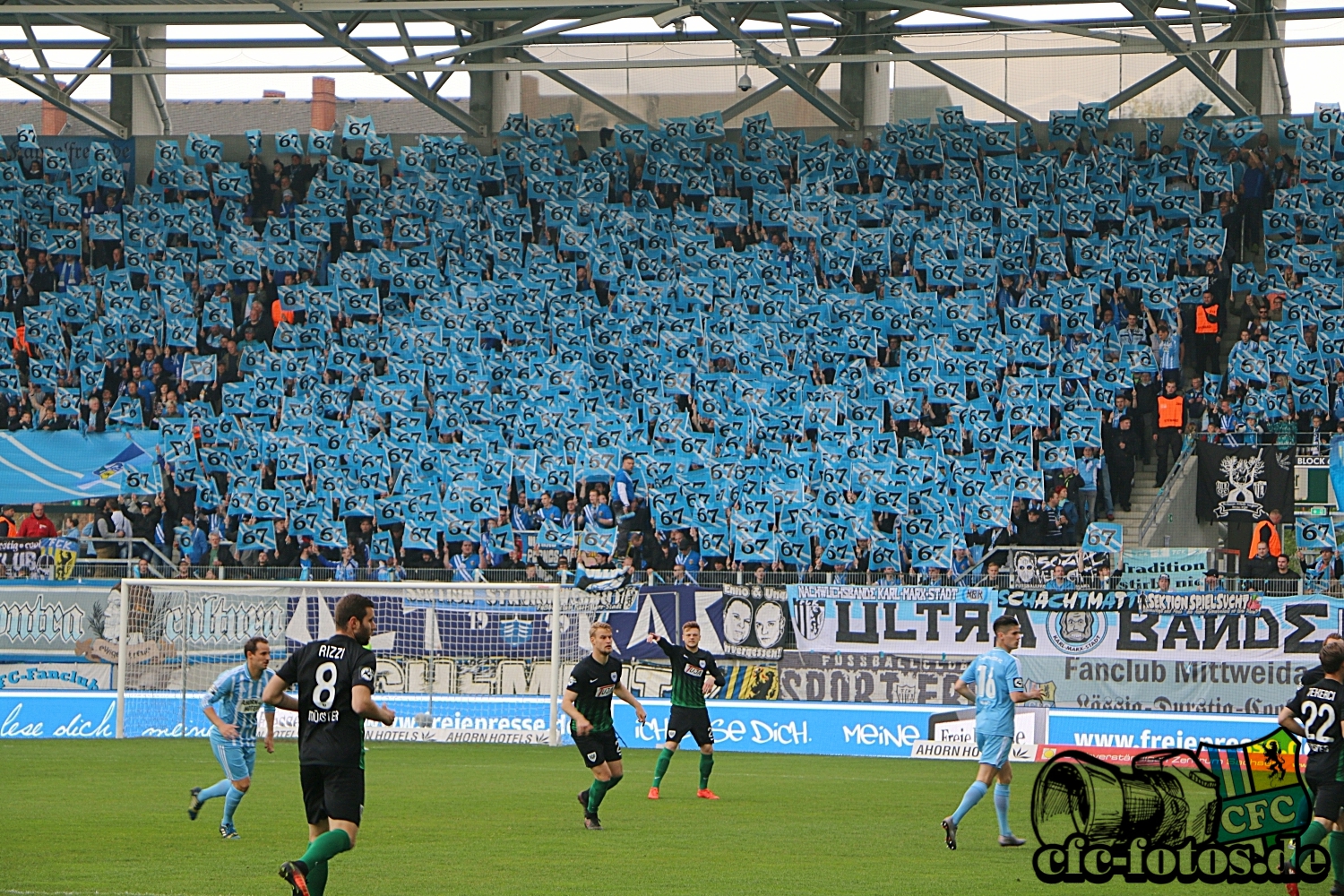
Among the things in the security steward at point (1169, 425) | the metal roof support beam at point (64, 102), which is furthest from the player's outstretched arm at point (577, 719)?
the metal roof support beam at point (64, 102)

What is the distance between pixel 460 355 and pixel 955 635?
13170 millimetres

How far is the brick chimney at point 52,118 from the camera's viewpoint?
41.9 m

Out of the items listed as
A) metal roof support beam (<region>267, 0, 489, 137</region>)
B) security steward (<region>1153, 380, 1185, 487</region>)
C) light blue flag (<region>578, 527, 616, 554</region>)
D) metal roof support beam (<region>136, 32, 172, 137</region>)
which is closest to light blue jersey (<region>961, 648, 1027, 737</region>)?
light blue flag (<region>578, 527, 616, 554</region>)

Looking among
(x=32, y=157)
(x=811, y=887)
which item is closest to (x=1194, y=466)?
(x=811, y=887)

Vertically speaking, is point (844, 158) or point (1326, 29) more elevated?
point (1326, 29)

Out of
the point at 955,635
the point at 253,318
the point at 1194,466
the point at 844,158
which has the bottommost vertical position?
the point at 955,635

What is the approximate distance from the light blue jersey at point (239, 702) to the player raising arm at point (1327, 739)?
29.0 feet

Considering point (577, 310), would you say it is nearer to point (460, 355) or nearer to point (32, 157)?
point (460, 355)

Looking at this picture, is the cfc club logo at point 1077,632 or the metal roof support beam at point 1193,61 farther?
the metal roof support beam at point 1193,61

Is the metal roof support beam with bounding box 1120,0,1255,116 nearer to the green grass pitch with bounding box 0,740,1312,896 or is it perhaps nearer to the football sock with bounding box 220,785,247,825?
the green grass pitch with bounding box 0,740,1312,896

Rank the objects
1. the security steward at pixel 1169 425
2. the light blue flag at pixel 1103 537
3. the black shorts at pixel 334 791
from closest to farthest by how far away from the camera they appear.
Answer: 1. the black shorts at pixel 334 791
2. the light blue flag at pixel 1103 537
3. the security steward at pixel 1169 425

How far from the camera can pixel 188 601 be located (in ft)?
88.7

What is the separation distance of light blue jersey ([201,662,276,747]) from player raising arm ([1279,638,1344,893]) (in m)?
8.84

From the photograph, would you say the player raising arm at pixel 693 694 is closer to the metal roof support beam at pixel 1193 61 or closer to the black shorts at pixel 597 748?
the black shorts at pixel 597 748
